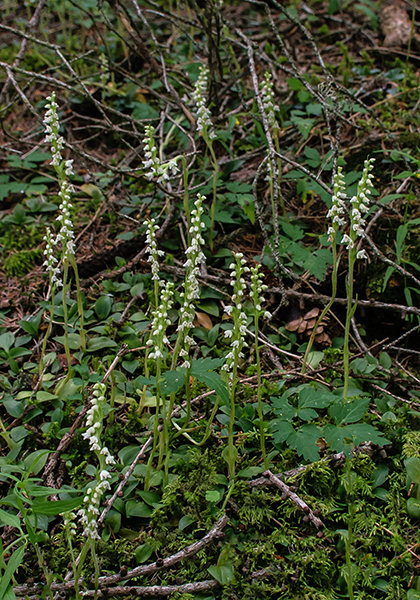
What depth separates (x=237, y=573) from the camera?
2068 mm

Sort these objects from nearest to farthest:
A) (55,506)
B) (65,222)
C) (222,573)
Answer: (55,506) < (222,573) < (65,222)

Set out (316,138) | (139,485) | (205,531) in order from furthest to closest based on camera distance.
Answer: (316,138)
(139,485)
(205,531)

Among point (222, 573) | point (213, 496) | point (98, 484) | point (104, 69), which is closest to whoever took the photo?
point (98, 484)

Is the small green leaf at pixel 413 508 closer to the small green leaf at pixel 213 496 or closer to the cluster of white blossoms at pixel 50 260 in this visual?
the small green leaf at pixel 213 496

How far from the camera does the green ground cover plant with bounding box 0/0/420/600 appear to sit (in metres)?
2.12

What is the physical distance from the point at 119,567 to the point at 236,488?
0.65 metres

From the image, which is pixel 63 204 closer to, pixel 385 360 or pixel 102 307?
pixel 102 307

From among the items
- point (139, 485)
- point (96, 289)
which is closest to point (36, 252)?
point (96, 289)

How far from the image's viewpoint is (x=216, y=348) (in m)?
3.04

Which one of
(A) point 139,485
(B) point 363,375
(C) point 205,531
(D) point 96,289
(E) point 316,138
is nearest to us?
(C) point 205,531

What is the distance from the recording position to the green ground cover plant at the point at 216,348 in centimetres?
212

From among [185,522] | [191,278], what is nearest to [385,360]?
[191,278]

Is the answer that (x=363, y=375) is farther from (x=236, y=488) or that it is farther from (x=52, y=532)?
(x=52, y=532)

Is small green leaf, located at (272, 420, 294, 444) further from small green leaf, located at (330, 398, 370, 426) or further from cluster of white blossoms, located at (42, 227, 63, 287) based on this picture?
cluster of white blossoms, located at (42, 227, 63, 287)
